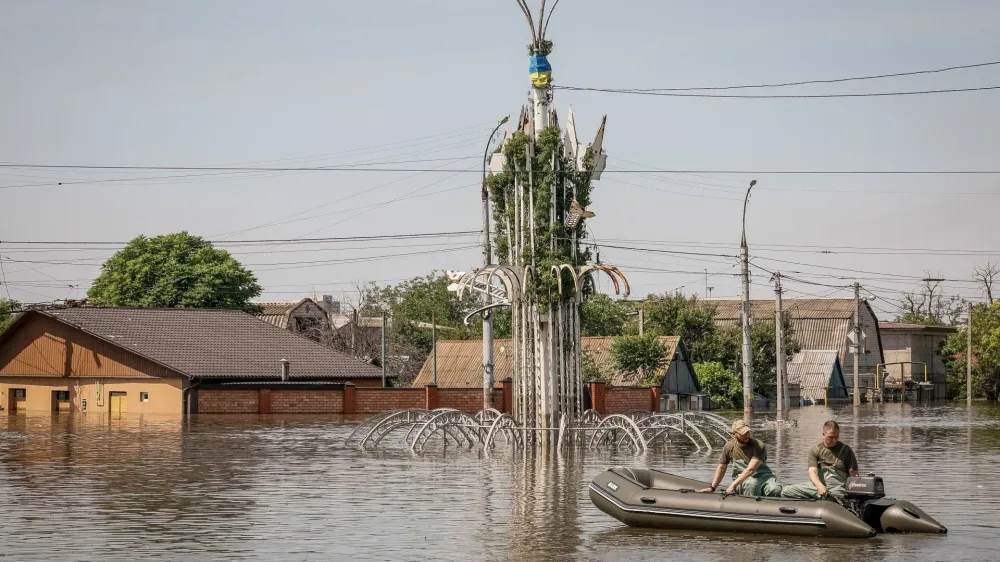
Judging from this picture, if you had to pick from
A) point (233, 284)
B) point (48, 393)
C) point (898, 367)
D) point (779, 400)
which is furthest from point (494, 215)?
point (898, 367)

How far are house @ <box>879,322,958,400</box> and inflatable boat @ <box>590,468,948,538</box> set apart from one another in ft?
280

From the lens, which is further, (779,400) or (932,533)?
(779,400)

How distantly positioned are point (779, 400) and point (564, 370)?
2338 cm

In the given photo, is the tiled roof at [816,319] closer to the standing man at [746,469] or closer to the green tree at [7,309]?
the green tree at [7,309]

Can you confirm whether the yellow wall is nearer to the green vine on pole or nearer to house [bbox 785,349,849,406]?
the green vine on pole

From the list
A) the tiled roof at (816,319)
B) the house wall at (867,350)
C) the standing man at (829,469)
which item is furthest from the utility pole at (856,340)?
the standing man at (829,469)

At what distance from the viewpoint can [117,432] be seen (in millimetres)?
43219

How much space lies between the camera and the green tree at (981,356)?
3423 inches

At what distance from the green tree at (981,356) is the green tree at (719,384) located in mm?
23418

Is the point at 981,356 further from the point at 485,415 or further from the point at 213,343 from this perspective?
the point at 485,415

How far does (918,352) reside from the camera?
4154 inches

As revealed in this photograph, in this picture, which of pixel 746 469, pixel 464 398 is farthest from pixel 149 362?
Answer: pixel 746 469

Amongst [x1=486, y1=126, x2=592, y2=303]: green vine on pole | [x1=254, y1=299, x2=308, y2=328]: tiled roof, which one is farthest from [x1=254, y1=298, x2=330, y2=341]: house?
[x1=486, y1=126, x2=592, y2=303]: green vine on pole

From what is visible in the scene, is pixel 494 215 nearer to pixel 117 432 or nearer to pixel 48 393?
pixel 117 432
